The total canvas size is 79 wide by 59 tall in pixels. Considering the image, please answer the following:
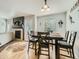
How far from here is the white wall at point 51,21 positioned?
585 cm

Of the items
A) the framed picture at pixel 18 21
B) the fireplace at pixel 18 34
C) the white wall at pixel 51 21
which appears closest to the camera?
the white wall at pixel 51 21

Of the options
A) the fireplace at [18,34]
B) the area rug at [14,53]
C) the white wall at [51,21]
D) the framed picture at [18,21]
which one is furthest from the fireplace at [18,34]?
the area rug at [14,53]

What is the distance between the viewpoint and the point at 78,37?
279 centimetres

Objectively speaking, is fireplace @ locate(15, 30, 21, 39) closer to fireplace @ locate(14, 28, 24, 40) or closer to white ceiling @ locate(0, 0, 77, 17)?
fireplace @ locate(14, 28, 24, 40)

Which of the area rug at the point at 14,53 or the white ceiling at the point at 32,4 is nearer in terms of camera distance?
the area rug at the point at 14,53

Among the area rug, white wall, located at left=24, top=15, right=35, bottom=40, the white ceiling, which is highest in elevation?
the white ceiling

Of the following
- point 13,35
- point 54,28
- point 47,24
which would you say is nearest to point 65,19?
point 54,28

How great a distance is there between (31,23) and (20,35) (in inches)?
59.0

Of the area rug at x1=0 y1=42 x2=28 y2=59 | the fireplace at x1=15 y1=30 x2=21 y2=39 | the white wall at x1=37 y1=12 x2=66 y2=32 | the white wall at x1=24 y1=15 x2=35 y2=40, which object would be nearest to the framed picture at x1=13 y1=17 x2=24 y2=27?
the white wall at x1=24 y1=15 x2=35 y2=40

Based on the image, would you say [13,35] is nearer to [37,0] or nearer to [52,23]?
[52,23]

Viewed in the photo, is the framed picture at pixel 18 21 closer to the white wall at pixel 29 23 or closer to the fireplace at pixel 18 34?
the white wall at pixel 29 23

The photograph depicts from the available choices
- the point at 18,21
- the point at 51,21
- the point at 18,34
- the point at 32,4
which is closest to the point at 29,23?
the point at 18,21

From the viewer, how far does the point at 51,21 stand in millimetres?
6383

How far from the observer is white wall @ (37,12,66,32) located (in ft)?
19.2
